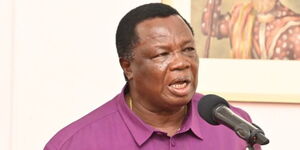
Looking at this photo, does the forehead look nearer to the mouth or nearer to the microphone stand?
the mouth

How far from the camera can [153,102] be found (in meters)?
2.02

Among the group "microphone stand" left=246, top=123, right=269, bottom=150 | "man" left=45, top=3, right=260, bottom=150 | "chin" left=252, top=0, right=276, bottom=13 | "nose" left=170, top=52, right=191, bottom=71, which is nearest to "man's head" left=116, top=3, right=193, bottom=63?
"man" left=45, top=3, right=260, bottom=150

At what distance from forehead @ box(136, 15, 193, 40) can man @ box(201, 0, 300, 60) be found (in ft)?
2.08

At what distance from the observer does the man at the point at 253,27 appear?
2.64 meters

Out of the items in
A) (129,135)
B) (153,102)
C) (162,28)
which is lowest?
(129,135)

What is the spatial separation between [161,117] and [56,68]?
29.0 inches

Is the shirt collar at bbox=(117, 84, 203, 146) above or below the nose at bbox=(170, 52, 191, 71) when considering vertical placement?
below

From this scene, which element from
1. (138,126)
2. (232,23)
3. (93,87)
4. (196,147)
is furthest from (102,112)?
(232,23)

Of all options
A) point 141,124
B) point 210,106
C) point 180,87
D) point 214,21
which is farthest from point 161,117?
point 214,21

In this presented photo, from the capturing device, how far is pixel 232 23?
264cm

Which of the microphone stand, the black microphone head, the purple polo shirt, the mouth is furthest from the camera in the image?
the purple polo shirt

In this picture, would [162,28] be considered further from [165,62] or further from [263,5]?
[263,5]

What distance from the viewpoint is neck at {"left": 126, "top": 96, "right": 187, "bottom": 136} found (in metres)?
2.08

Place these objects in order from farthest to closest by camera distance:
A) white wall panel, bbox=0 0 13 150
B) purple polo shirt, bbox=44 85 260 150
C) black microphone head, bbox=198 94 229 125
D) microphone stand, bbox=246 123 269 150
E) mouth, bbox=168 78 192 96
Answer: white wall panel, bbox=0 0 13 150 < purple polo shirt, bbox=44 85 260 150 < mouth, bbox=168 78 192 96 < black microphone head, bbox=198 94 229 125 < microphone stand, bbox=246 123 269 150
